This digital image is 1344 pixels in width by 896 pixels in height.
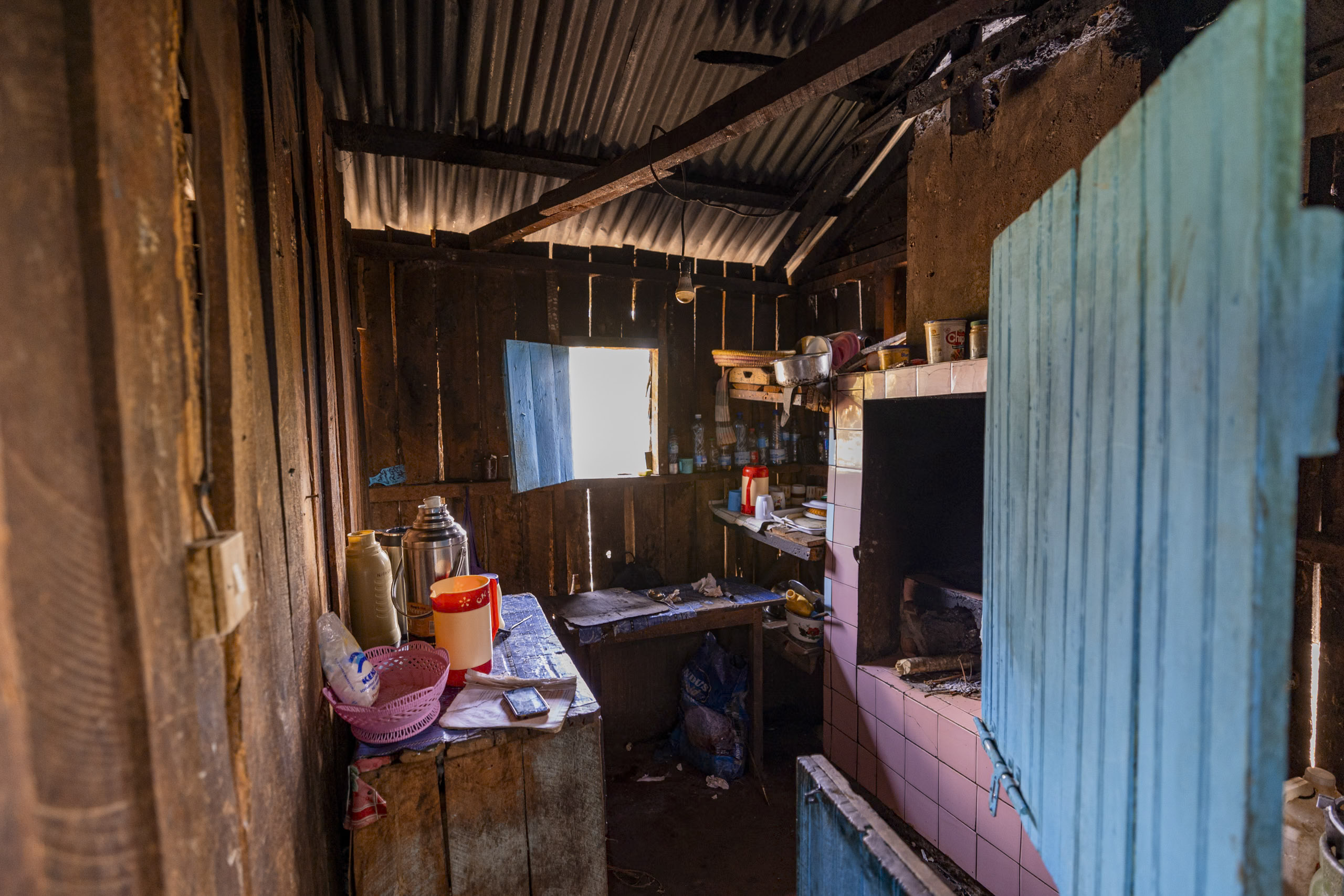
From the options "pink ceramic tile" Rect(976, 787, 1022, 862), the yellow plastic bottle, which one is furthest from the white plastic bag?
"pink ceramic tile" Rect(976, 787, 1022, 862)

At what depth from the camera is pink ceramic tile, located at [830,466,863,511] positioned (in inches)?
142

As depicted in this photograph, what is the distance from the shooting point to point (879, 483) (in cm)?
358

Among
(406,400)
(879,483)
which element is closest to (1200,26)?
(879,483)

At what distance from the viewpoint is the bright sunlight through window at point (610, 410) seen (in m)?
5.19

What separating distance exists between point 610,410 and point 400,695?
11.7 ft

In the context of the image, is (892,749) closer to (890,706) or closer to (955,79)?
(890,706)

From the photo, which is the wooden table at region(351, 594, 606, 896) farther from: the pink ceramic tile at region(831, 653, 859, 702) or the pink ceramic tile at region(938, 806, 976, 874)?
the pink ceramic tile at region(831, 653, 859, 702)

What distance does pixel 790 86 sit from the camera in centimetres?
231

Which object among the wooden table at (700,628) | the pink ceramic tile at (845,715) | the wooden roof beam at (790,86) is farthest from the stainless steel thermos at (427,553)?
the pink ceramic tile at (845,715)

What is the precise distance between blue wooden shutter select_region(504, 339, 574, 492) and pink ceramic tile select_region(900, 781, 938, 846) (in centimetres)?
316

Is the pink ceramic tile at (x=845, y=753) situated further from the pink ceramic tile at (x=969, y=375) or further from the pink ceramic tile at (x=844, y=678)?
the pink ceramic tile at (x=969, y=375)

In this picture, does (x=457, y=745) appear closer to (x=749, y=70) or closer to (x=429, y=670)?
(x=429, y=670)

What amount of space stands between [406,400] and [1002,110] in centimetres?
407

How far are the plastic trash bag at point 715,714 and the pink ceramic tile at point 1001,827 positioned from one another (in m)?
1.92
